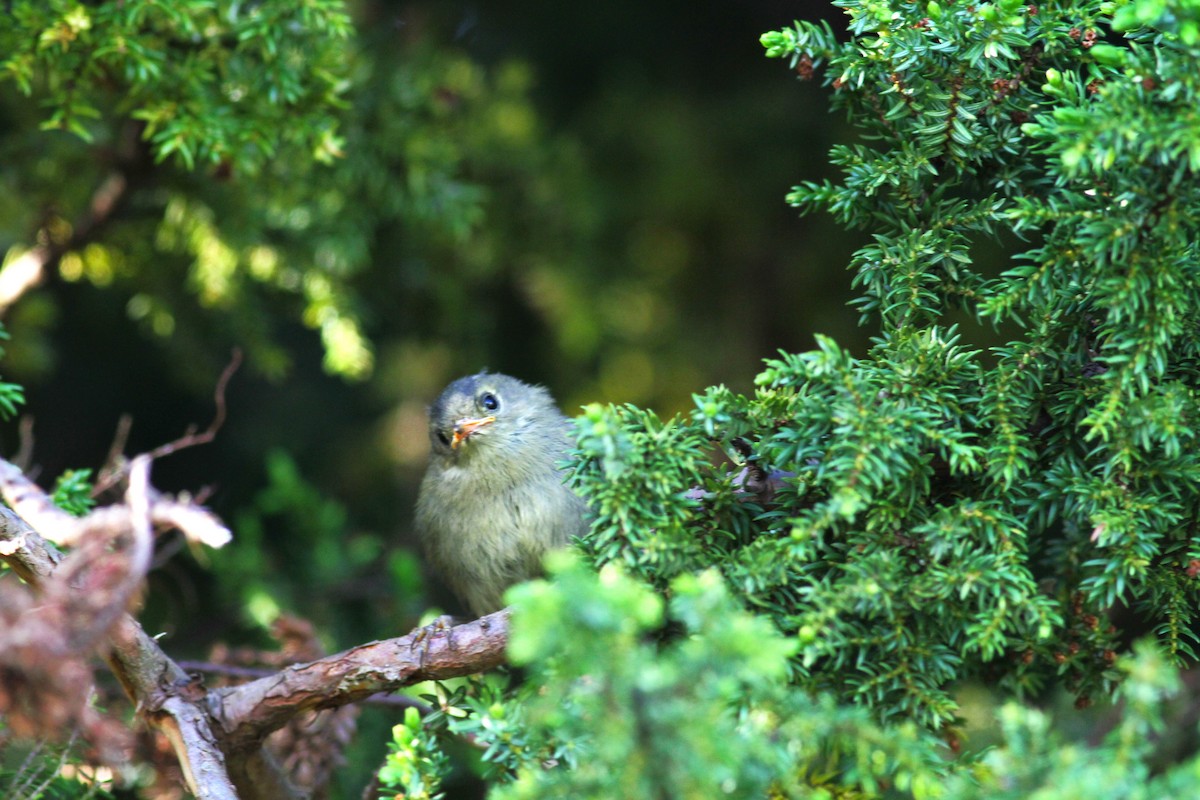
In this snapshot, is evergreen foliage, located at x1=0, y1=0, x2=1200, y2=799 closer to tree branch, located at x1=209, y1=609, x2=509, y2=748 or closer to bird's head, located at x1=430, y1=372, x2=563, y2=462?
tree branch, located at x1=209, y1=609, x2=509, y2=748

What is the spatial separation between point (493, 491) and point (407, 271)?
167 cm

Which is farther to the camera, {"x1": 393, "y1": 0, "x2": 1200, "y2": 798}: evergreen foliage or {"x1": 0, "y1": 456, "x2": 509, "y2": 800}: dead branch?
{"x1": 0, "y1": 456, "x2": 509, "y2": 800}: dead branch

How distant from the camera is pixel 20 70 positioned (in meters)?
2.90

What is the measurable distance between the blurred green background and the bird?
16.6 inches

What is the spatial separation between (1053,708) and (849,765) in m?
1.78

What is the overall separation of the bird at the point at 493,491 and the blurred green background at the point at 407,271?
0.42m

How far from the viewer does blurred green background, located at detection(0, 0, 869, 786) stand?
154 inches

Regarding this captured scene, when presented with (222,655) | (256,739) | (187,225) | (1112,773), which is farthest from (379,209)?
(1112,773)

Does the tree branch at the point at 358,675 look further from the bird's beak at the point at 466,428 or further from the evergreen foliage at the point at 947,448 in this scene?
the bird's beak at the point at 466,428

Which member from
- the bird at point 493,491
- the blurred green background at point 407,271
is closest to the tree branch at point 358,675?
the bird at point 493,491

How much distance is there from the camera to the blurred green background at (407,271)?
12.9ft

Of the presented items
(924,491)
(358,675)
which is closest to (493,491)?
(358,675)

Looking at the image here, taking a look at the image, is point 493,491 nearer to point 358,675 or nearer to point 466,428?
point 466,428

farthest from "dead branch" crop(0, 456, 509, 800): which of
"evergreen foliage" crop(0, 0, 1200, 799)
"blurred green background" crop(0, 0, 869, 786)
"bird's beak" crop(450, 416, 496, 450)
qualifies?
"blurred green background" crop(0, 0, 869, 786)
